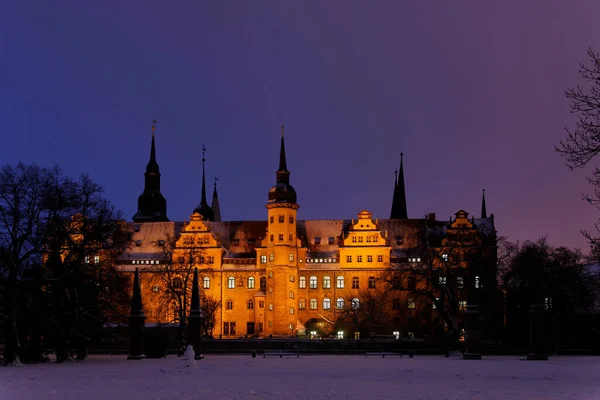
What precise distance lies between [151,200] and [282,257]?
2366 cm

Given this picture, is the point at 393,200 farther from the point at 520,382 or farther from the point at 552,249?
the point at 520,382

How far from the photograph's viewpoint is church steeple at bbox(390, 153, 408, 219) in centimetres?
10500

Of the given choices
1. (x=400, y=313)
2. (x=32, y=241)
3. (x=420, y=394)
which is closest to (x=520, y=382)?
(x=420, y=394)

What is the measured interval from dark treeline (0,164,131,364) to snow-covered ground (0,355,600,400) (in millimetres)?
4817

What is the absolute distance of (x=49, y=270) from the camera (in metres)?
45.1

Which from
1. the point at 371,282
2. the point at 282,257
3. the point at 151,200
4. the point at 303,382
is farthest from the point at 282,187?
the point at 303,382

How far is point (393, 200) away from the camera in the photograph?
106312 millimetres

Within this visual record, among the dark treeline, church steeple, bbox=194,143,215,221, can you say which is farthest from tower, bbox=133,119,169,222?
the dark treeline

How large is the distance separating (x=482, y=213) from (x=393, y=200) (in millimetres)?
10916

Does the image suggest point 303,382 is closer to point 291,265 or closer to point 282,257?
point 282,257

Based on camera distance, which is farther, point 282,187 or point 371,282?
point 282,187

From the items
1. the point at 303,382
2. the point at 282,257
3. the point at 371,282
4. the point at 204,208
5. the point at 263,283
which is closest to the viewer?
the point at 303,382

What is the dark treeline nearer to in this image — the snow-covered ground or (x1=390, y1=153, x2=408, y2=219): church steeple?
the snow-covered ground

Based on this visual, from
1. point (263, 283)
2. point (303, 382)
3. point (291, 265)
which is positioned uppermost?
point (291, 265)
